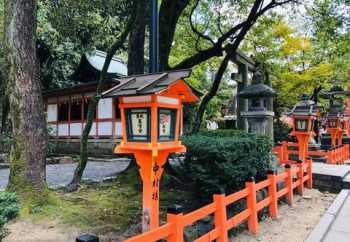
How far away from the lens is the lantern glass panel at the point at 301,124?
A: 1005cm

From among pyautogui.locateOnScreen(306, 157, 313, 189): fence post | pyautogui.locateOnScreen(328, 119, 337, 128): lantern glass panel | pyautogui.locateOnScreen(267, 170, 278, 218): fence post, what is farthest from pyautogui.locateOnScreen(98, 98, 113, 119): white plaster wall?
pyautogui.locateOnScreen(267, 170, 278, 218): fence post

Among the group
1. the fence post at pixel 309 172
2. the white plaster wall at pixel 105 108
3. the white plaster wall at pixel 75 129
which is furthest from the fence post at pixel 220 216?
the white plaster wall at pixel 75 129

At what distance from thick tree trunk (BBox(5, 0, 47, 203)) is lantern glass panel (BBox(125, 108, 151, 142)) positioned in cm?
241

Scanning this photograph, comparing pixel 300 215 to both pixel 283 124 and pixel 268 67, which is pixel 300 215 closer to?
pixel 268 67

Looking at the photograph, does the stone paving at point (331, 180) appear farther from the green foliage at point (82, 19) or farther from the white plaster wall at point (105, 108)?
the white plaster wall at point (105, 108)

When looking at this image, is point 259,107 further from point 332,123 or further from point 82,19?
point 332,123

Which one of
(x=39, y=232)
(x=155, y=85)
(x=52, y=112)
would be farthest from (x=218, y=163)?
(x=52, y=112)

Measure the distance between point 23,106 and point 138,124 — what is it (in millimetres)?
2711

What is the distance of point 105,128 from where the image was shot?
1689 cm

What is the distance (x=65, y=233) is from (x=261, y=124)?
19.0 feet

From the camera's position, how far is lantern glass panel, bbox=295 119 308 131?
396 inches

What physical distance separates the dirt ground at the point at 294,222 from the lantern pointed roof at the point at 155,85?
2480 millimetres

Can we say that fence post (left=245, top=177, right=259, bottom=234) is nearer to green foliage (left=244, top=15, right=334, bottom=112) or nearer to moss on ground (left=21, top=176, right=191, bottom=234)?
moss on ground (left=21, top=176, right=191, bottom=234)

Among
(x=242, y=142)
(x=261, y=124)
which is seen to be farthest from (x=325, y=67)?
(x=242, y=142)
